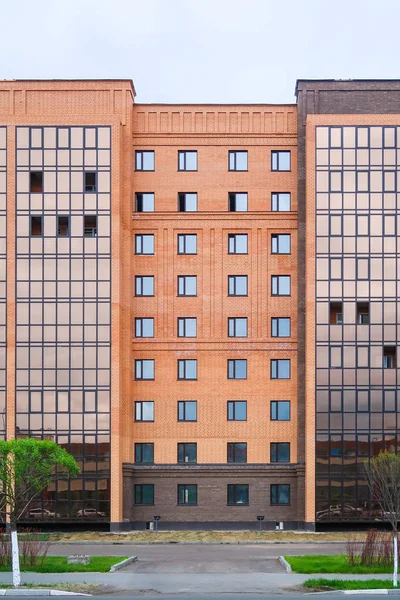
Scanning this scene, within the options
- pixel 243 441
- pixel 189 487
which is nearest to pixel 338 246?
pixel 243 441

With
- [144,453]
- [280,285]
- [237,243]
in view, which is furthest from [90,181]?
[144,453]

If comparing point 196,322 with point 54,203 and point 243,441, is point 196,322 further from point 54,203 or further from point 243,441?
point 54,203

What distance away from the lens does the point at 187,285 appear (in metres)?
48.3

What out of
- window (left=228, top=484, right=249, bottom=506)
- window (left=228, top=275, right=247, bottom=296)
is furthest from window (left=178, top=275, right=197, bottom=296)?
window (left=228, top=484, right=249, bottom=506)

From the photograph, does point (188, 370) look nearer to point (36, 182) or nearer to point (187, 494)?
point (187, 494)

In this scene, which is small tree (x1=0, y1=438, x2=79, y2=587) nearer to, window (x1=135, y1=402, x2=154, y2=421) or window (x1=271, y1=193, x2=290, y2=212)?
window (x1=135, y1=402, x2=154, y2=421)

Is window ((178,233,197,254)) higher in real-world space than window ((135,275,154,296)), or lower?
higher

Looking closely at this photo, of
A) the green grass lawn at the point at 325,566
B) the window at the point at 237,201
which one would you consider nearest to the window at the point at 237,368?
the window at the point at 237,201

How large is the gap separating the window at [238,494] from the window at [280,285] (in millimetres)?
11315

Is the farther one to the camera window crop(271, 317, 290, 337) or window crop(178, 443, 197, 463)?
window crop(271, 317, 290, 337)

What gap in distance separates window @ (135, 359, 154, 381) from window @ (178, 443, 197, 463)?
4.49 metres

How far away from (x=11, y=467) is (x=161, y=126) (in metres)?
25.8

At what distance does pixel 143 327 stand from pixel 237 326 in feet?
18.1

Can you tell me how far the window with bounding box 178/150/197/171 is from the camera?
160 ft
